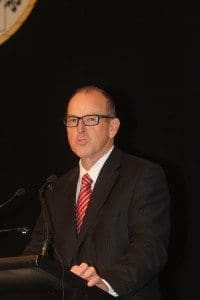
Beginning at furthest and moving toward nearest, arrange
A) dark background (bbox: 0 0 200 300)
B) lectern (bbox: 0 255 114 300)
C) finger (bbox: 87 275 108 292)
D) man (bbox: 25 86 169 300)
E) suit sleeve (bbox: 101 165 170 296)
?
dark background (bbox: 0 0 200 300)
man (bbox: 25 86 169 300)
suit sleeve (bbox: 101 165 170 296)
finger (bbox: 87 275 108 292)
lectern (bbox: 0 255 114 300)

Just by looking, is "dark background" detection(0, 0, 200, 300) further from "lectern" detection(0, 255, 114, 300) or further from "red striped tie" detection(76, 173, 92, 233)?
"lectern" detection(0, 255, 114, 300)

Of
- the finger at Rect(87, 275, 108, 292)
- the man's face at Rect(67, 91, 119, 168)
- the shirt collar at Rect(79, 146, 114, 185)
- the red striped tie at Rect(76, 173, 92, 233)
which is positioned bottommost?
the finger at Rect(87, 275, 108, 292)

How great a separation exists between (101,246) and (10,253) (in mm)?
2465

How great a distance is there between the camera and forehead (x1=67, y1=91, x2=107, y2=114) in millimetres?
3121

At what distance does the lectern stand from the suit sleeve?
1.17 ft

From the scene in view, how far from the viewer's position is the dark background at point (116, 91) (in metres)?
4.12

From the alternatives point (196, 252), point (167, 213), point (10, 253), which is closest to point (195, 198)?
Answer: point (196, 252)

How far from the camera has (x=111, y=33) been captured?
14.9 feet

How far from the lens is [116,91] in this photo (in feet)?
14.7

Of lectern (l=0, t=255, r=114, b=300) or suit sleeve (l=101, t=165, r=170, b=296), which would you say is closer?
lectern (l=0, t=255, r=114, b=300)

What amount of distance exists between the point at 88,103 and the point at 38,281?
1.31 m

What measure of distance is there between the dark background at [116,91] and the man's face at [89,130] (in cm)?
109

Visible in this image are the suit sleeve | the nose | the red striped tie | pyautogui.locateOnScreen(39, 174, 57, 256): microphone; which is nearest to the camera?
pyautogui.locateOnScreen(39, 174, 57, 256): microphone

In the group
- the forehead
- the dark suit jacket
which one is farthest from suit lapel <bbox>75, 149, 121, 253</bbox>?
the forehead
